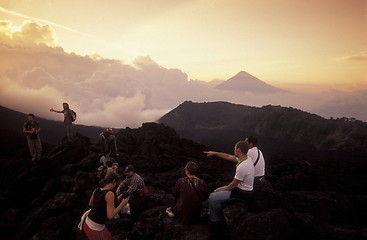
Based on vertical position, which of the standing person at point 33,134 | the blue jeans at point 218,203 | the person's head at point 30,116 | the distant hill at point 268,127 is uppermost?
the person's head at point 30,116

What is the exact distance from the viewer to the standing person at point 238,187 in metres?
5.52

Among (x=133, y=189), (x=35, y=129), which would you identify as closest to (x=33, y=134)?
(x=35, y=129)

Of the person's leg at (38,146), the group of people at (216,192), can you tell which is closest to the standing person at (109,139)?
the person's leg at (38,146)

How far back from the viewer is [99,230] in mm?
4609

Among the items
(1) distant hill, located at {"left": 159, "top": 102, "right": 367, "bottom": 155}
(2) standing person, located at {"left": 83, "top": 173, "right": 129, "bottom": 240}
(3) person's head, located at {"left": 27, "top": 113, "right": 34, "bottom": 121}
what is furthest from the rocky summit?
(1) distant hill, located at {"left": 159, "top": 102, "right": 367, "bottom": 155}

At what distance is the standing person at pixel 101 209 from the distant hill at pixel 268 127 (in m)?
79.5

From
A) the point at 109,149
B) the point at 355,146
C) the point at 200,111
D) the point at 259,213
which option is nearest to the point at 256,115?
the point at 200,111

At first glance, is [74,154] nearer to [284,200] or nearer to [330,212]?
[284,200]

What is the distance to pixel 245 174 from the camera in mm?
5531

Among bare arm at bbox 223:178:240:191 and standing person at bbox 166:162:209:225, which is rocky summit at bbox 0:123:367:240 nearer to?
standing person at bbox 166:162:209:225

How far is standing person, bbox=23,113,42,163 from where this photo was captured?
1346 cm

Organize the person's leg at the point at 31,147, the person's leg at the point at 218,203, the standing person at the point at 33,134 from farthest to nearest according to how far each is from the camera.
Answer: the person's leg at the point at 31,147
the standing person at the point at 33,134
the person's leg at the point at 218,203

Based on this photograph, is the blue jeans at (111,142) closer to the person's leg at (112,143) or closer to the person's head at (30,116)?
the person's leg at (112,143)

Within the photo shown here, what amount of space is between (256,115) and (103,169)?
5467 inches
